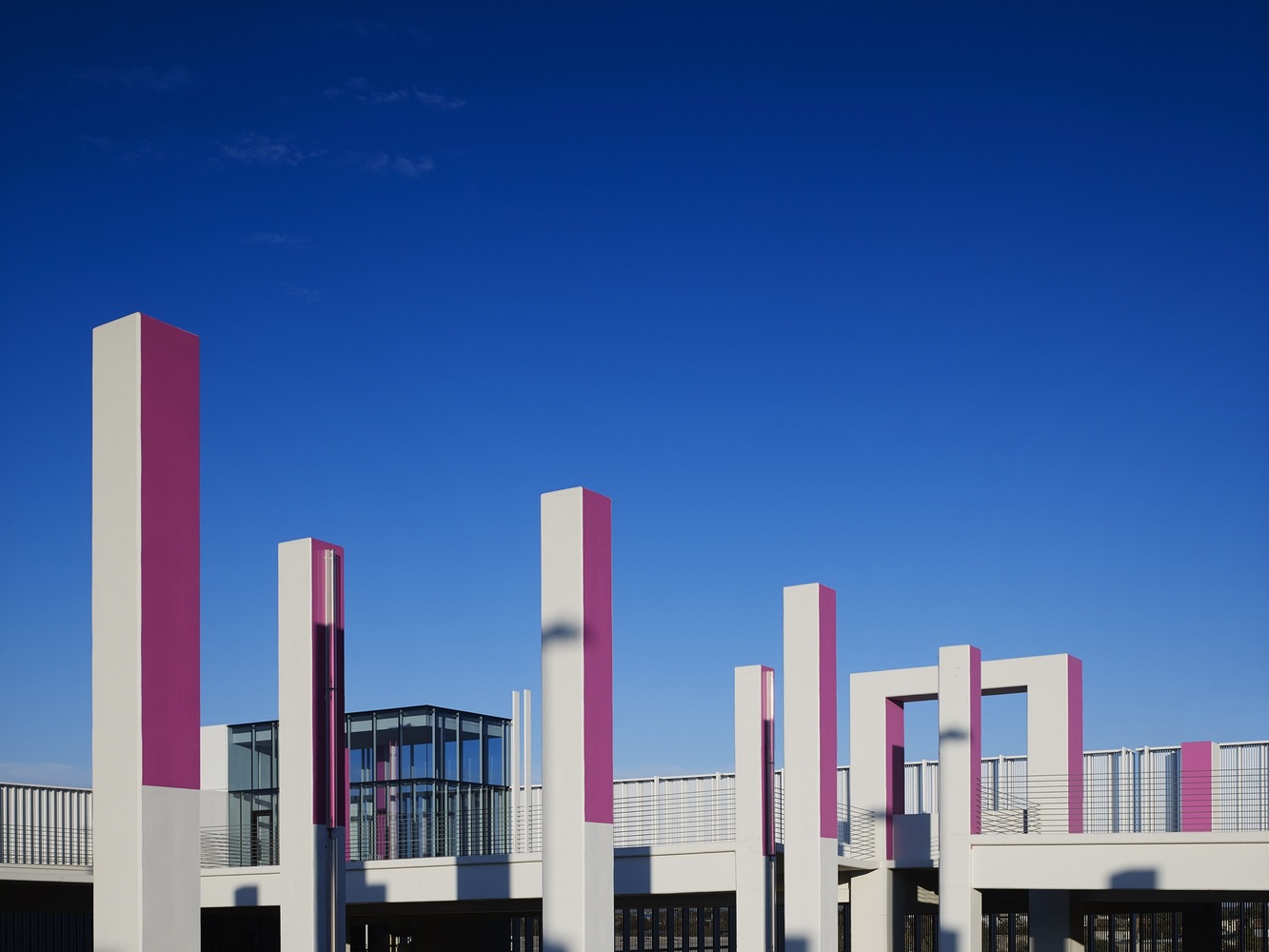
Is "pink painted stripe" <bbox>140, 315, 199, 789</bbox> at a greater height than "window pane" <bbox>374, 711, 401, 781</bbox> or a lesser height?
greater

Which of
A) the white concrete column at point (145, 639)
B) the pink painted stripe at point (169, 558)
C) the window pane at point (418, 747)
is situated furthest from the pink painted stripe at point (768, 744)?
the pink painted stripe at point (169, 558)

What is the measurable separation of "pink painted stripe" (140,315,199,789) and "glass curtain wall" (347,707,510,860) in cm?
2204

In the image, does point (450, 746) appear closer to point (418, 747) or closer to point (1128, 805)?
point (418, 747)

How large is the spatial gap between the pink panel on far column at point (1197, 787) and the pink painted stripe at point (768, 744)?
8.59 m

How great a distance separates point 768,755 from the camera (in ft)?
93.9

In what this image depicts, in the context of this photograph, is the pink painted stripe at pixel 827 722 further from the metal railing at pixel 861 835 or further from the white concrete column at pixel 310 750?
the white concrete column at pixel 310 750

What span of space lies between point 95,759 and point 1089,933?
157 feet

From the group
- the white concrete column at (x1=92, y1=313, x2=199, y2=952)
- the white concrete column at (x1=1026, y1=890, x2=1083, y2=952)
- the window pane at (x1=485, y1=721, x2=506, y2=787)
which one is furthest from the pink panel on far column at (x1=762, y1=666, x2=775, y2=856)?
the white concrete column at (x1=92, y1=313, x2=199, y2=952)

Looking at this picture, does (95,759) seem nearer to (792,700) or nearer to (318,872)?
(318,872)

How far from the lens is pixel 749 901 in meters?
26.5

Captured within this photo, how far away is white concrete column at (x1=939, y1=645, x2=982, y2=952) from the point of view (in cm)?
2678

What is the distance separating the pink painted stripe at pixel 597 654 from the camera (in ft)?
57.4

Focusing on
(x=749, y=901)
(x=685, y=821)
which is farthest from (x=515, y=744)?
(x=749, y=901)

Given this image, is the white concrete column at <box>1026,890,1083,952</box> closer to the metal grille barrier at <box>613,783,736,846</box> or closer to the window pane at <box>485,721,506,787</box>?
the metal grille barrier at <box>613,783,736,846</box>
